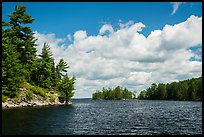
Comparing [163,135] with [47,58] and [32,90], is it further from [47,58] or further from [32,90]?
[47,58]

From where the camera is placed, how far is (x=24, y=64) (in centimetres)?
8219

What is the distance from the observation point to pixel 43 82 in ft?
293

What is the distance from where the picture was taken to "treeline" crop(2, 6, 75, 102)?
63312 millimetres

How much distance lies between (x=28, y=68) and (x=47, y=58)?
12462 millimetres

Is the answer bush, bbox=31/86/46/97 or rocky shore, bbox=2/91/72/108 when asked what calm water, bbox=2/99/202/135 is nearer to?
rocky shore, bbox=2/91/72/108

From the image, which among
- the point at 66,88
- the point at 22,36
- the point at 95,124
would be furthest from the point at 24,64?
the point at 95,124

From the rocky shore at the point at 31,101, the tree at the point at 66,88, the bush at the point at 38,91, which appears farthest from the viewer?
the tree at the point at 66,88

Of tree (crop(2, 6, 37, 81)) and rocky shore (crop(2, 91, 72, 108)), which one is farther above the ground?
tree (crop(2, 6, 37, 81))

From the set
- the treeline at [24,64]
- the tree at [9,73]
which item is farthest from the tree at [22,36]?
the tree at [9,73]

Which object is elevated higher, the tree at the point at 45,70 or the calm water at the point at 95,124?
the tree at the point at 45,70

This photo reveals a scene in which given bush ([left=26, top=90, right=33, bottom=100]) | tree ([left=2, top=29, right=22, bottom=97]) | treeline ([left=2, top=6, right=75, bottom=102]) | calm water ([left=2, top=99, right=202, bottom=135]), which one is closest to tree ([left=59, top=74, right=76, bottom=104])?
treeline ([left=2, top=6, right=75, bottom=102])

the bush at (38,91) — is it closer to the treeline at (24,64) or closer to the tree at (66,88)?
the treeline at (24,64)

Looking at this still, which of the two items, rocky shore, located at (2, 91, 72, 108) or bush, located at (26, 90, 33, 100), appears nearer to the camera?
rocky shore, located at (2, 91, 72, 108)

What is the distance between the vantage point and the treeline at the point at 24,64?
208 feet
